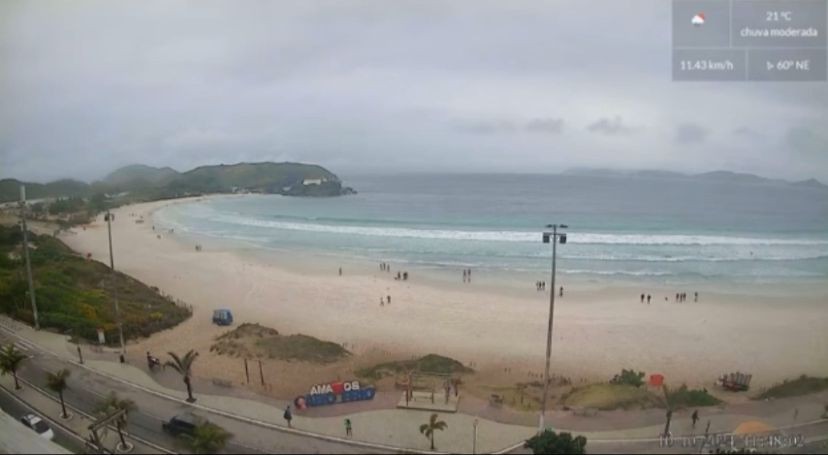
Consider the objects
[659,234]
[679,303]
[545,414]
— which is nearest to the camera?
[545,414]

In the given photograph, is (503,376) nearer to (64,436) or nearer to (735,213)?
(64,436)

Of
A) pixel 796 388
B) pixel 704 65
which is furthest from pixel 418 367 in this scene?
pixel 704 65

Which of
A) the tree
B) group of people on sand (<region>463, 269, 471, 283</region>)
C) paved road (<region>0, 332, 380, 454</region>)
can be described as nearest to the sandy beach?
group of people on sand (<region>463, 269, 471, 283</region>)

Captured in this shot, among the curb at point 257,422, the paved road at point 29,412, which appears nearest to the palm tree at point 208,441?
the curb at point 257,422

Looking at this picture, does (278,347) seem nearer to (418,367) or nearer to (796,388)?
(418,367)

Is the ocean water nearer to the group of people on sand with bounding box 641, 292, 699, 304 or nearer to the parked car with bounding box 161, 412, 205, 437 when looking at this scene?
the group of people on sand with bounding box 641, 292, 699, 304

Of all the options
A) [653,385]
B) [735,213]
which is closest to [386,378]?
[653,385]

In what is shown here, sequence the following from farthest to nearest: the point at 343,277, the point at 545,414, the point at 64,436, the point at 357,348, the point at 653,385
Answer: the point at 343,277
the point at 357,348
the point at 653,385
the point at 545,414
the point at 64,436
